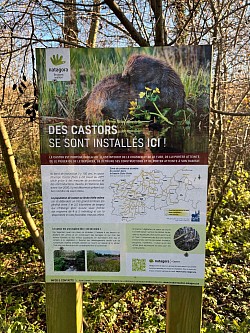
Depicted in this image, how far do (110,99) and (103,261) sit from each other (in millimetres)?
728

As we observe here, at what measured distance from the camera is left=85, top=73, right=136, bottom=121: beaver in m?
1.32

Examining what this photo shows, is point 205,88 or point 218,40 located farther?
point 218,40

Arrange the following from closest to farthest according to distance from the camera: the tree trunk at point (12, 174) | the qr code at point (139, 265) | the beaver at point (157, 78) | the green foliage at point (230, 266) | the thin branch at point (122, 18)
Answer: the beaver at point (157, 78) → the qr code at point (139, 265) → the thin branch at point (122, 18) → the tree trunk at point (12, 174) → the green foliage at point (230, 266)

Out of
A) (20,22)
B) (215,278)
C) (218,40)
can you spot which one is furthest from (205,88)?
(215,278)

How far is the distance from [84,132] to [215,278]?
10.4 ft

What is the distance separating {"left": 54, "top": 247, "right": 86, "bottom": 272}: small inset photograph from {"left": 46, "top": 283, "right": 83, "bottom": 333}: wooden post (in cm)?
10

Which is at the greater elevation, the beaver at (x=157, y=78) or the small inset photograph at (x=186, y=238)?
the beaver at (x=157, y=78)

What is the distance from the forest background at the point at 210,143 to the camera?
8.04ft

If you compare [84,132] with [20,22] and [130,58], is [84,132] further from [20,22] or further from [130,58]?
[20,22]

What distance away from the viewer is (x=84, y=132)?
1344 millimetres

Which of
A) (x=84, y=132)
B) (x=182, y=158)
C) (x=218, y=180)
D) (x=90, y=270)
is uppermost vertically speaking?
(x=84, y=132)

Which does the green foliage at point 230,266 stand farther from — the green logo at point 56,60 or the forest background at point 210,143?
the green logo at point 56,60

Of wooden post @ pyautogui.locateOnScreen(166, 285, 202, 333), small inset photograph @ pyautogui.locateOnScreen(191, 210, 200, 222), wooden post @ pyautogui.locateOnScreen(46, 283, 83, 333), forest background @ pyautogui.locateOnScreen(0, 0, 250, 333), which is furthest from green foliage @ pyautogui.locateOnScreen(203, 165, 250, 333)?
small inset photograph @ pyautogui.locateOnScreen(191, 210, 200, 222)

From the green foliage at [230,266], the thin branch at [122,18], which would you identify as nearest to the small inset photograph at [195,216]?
the green foliage at [230,266]
